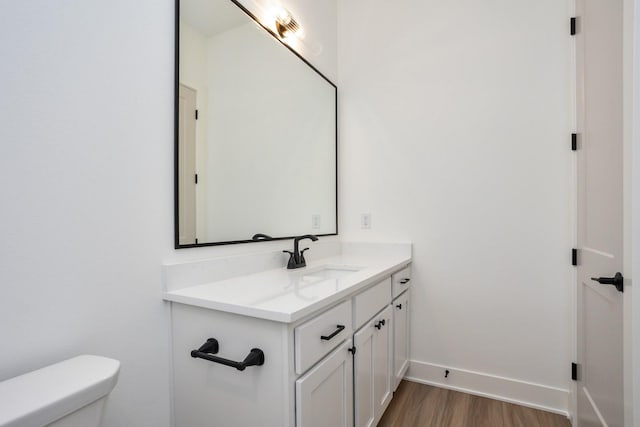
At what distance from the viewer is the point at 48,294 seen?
822 millimetres

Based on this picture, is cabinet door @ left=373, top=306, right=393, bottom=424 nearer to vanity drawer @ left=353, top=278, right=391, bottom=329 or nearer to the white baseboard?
vanity drawer @ left=353, top=278, right=391, bottom=329

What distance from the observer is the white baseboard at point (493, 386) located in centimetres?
176

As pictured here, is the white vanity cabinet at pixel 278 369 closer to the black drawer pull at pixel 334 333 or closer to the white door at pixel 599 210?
the black drawer pull at pixel 334 333

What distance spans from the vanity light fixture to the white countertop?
135 centimetres

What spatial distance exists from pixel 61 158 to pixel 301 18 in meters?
1.66

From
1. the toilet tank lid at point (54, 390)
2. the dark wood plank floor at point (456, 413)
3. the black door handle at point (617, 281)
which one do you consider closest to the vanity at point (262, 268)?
the dark wood plank floor at point (456, 413)

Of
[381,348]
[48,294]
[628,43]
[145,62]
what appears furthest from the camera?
[381,348]

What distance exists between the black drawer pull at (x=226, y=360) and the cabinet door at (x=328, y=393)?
14 cm

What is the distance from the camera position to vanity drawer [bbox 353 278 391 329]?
130 cm

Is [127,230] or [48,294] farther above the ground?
[127,230]

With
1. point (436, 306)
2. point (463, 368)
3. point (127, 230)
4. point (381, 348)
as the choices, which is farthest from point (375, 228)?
point (127, 230)

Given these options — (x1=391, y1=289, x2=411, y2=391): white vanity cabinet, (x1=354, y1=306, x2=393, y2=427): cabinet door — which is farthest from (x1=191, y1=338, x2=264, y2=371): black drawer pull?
(x1=391, y1=289, x2=411, y2=391): white vanity cabinet

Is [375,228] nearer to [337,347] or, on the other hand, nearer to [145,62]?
[337,347]

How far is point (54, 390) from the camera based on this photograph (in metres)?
0.68
